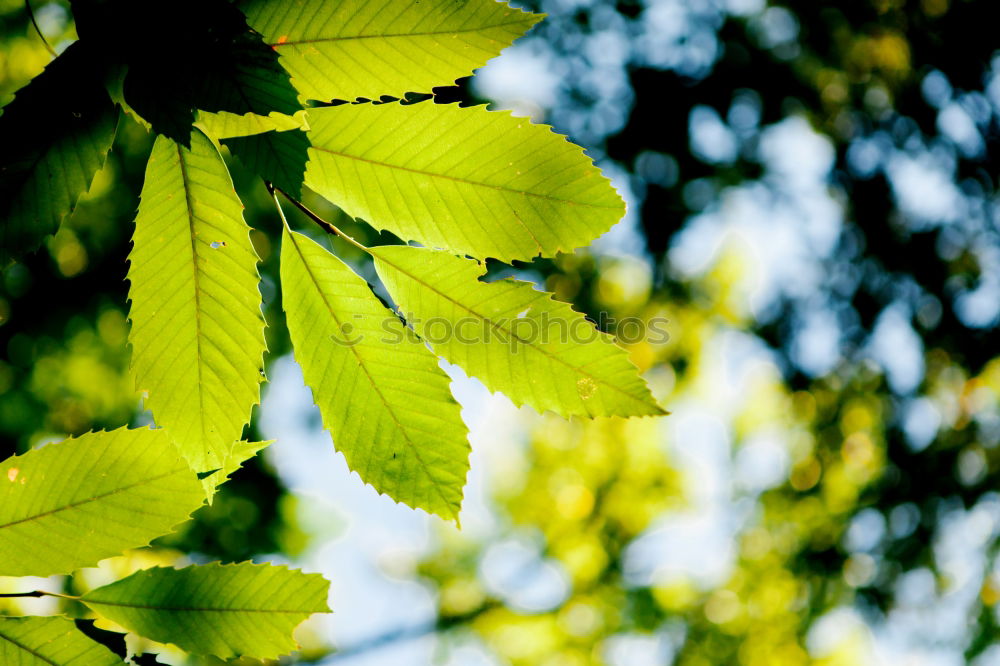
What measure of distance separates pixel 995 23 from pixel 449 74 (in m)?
6.27

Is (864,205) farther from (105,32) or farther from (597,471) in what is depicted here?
(105,32)

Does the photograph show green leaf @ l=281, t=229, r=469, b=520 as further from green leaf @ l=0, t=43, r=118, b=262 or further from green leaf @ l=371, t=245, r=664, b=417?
green leaf @ l=0, t=43, r=118, b=262

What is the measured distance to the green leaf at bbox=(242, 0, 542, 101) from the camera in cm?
64

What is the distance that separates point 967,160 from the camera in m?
5.47

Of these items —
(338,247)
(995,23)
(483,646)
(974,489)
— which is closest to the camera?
(338,247)

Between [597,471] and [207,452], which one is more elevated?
[207,452]

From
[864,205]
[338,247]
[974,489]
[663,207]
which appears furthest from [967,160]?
[338,247]

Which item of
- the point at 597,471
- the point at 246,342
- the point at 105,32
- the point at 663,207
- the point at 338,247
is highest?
the point at 105,32

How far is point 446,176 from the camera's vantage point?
2.34ft

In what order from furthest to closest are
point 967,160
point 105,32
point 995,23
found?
point 967,160 → point 995,23 → point 105,32

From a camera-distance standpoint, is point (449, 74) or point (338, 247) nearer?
point (449, 74)

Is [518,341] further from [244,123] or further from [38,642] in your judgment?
[38,642]

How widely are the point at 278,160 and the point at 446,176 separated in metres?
0.17

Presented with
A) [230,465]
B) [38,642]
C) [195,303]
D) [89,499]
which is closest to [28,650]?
[38,642]
